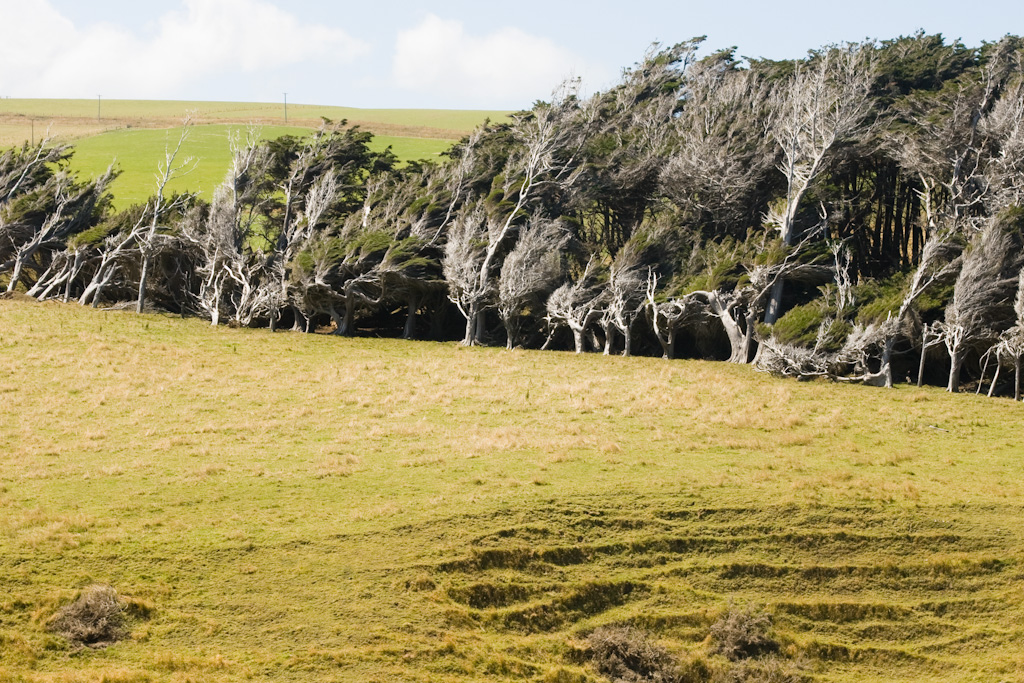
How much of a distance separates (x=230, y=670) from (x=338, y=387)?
55.5 feet

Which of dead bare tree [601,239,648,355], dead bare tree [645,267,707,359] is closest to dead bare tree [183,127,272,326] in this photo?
dead bare tree [601,239,648,355]

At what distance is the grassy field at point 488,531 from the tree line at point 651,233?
684cm

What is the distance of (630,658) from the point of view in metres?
17.0

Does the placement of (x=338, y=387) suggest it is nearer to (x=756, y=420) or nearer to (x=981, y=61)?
(x=756, y=420)

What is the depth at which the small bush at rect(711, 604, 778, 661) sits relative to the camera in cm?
1761

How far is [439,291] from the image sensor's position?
45.2m

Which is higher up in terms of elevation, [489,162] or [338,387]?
[489,162]

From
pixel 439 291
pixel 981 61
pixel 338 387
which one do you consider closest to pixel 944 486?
pixel 338 387

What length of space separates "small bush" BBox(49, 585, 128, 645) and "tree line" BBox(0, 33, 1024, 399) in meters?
25.1

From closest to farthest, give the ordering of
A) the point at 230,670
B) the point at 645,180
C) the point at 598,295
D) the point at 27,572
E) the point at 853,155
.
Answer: the point at 230,670
the point at 27,572
the point at 598,295
the point at 853,155
the point at 645,180

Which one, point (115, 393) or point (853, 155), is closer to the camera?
point (115, 393)

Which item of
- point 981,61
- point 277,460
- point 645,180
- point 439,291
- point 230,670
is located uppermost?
point 981,61

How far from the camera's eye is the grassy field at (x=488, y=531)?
16891mm

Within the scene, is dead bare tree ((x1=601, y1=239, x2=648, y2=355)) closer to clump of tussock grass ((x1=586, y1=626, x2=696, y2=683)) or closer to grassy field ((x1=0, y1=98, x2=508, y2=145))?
clump of tussock grass ((x1=586, y1=626, x2=696, y2=683))
